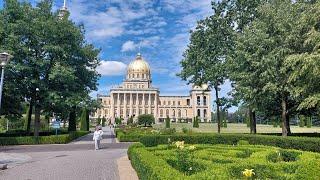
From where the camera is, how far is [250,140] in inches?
885

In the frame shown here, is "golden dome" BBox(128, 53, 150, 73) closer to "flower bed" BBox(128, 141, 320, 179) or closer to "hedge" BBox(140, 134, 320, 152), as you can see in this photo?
"hedge" BBox(140, 134, 320, 152)

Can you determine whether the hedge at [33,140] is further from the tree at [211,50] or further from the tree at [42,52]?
the tree at [211,50]

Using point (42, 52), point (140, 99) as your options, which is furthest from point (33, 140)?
point (140, 99)

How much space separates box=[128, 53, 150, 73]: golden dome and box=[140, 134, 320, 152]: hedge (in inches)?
4869

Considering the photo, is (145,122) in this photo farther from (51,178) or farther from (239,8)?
(51,178)

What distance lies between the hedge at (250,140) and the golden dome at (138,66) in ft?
406

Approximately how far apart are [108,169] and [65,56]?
64.1 feet

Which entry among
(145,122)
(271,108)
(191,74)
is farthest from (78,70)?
(145,122)

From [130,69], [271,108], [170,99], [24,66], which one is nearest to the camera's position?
[24,66]

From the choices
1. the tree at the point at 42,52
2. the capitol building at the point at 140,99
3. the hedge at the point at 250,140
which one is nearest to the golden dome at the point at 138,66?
the capitol building at the point at 140,99

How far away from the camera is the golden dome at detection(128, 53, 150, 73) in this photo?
148m

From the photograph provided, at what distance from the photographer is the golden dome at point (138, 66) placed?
148 metres

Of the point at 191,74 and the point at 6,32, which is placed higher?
the point at 6,32

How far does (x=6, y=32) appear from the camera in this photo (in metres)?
29.2
